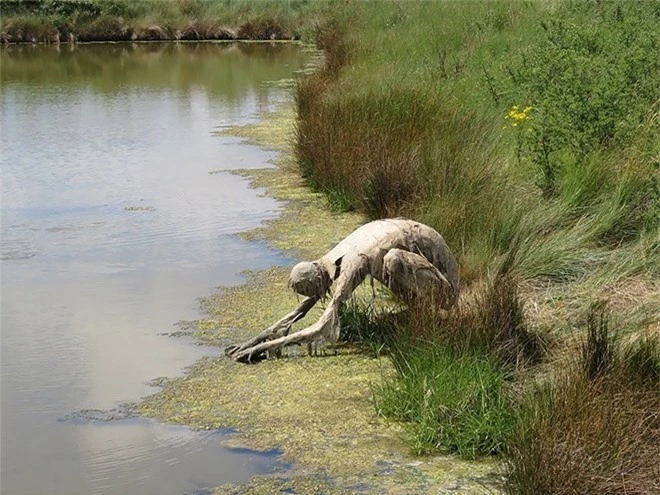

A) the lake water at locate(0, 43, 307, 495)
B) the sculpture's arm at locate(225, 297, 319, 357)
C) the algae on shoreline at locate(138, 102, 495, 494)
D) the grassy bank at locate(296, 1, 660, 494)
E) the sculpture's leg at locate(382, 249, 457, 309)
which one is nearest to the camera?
the grassy bank at locate(296, 1, 660, 494)

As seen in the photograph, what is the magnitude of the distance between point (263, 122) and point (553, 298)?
9011mm

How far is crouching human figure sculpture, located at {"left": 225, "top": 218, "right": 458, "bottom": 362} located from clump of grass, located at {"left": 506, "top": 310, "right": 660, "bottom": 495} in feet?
3.59

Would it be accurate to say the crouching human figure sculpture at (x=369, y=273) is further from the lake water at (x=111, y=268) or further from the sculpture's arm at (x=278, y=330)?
the lake water at (x=111, y=268)

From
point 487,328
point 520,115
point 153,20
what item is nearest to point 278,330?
point 487,328

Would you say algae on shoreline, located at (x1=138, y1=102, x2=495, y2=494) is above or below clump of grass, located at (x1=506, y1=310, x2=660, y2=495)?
below

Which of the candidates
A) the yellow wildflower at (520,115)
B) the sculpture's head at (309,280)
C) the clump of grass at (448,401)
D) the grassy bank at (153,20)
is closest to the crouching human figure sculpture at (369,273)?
the sculpture's head at (309,280)

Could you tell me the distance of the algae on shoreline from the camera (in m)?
3.95

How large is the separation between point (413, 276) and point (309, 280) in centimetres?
48

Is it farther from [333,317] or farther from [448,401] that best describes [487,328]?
[333,317]

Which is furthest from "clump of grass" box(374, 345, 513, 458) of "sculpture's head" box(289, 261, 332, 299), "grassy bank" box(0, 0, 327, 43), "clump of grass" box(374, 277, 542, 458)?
"grassy bank" box(0, 0, 327, 43)

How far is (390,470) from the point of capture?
13.1 ft

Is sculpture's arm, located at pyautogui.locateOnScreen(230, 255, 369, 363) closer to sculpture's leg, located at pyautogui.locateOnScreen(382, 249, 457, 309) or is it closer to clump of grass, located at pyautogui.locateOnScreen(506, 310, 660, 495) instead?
sculpture's leg, located at pyautogui.locateOnScreen(382, 249, 457, 309)

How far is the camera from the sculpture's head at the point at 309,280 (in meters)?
5.10

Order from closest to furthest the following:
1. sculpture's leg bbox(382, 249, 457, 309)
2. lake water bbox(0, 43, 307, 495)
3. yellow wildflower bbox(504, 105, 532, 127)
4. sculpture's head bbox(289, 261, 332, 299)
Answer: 1. lake water bbox(0, 43, 307, 495)
2. sculpture's leg bbox(382, 249, 457, 309)
3. sculpture's head bbox(289, 261, 332, 299)
4. yellow wildflower bbox(504, 105, 532, 127)
